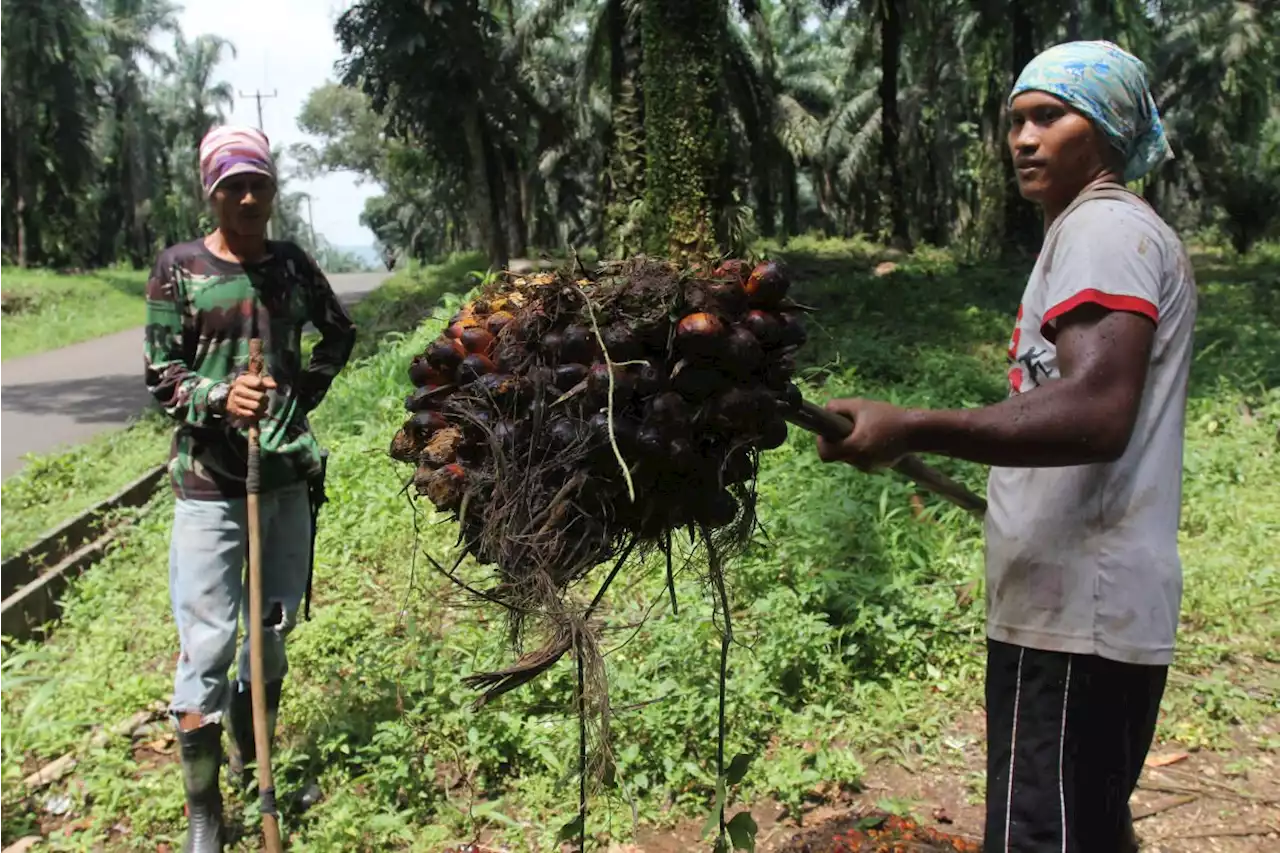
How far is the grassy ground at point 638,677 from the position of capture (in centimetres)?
346

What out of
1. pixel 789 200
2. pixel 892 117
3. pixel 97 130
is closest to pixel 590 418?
pixel 892 117

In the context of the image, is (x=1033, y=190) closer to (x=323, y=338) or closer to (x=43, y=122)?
(x=323, y=338)

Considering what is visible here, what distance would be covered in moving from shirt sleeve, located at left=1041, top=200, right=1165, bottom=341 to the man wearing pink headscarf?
215 cm

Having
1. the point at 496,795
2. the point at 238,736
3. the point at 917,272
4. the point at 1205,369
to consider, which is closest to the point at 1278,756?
the point at 496,795

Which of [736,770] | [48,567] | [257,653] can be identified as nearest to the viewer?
[736,770]

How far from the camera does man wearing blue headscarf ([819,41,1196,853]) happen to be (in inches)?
67.6

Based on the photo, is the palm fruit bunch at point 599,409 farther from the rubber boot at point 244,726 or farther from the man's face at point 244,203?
the rubber boot at point 244,726

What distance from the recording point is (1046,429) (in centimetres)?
169

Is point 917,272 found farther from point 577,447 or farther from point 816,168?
point 816,168

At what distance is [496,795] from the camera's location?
3.54 metres

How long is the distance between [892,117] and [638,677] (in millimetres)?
15284

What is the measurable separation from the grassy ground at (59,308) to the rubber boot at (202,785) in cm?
1399

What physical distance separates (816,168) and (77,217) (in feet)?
72.0

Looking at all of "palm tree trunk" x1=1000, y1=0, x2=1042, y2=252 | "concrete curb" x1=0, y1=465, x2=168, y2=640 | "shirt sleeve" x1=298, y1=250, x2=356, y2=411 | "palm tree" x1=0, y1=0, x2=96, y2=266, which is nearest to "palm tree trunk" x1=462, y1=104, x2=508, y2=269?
"palm tree trunk" x1=1000, y1=0, x2=1042, y2=252
